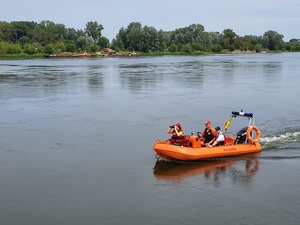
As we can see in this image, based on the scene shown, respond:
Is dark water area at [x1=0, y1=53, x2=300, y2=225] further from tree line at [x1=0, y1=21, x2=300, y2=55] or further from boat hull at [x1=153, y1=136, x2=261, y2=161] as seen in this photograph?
tree line at [x1=0, y1=21, x2=300, y2=55]

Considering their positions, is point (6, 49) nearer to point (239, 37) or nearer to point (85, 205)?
point (239, 37)

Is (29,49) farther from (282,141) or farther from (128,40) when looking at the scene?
(282,141)

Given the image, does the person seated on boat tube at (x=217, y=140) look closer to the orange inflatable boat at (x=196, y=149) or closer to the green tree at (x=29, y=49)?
the orange inflatable boat at (x=196, y=149)

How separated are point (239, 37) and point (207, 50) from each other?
77.9 feet

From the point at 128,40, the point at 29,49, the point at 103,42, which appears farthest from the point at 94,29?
the point at 29,49

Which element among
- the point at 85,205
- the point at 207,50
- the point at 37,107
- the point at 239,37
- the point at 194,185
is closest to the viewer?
the point at 85,205

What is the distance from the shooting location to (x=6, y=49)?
429ft

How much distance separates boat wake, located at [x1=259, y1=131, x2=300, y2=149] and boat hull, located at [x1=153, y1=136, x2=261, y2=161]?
101 inches

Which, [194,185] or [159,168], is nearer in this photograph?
[194,185]

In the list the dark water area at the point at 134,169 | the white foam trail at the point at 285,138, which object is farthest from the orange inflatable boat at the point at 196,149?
the white foam trail at the point at 285,138

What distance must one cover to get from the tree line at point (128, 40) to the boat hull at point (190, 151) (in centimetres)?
11829

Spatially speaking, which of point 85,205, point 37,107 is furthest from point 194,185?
point 37,107

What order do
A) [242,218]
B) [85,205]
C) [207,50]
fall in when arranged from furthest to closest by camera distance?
1. [207,50]
2. [85,205]
3. [242,218]

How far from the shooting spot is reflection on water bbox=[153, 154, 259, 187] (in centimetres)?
1605
